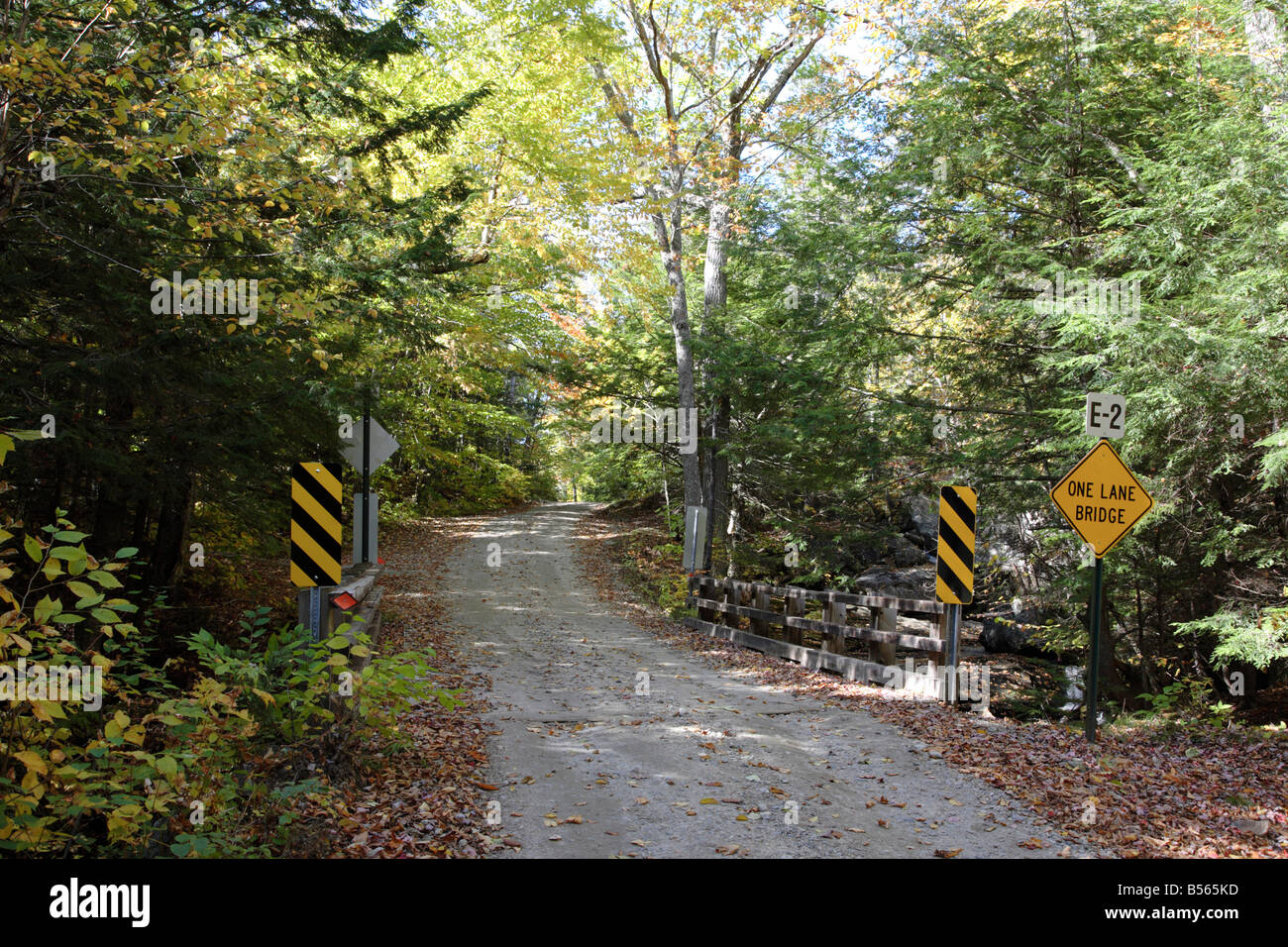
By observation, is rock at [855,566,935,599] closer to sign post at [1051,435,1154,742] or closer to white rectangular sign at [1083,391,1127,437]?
sign post at [1051,435,1154,742]

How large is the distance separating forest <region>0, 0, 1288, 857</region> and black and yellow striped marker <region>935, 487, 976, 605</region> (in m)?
2.25

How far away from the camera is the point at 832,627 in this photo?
35.2 ft

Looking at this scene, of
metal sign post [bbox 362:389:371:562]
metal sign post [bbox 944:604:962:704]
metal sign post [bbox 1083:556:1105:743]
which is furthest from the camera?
metal sign post [bbox 944:604:962:704]

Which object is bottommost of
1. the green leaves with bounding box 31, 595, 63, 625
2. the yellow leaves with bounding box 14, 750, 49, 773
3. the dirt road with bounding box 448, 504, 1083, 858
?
the dirt road with bounding box 448, 504, 1083, 858

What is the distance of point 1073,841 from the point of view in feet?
16.4

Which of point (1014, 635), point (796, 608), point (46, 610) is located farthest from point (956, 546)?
point (1014, 635)

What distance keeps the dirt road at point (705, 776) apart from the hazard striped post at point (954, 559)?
1.15 meters

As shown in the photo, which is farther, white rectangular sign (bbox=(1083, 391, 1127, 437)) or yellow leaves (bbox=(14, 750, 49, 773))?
white rectangular sign (bbox=(1083, 391, 1127, 437))

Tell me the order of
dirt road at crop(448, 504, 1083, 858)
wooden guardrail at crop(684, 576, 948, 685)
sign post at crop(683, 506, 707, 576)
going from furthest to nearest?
1. sign post at crop(683, 506, 707, 576)
2. wooden guardrail at crop(684, 576, 948, 685)
3. dirt road at crop(448, 504, 1083, 858)

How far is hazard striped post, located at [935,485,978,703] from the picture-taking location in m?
8.30

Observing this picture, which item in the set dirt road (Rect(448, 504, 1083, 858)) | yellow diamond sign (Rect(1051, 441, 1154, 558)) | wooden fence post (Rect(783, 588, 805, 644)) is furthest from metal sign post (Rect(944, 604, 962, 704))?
wooden fence post (Rect(783, 588, 805, 644))
